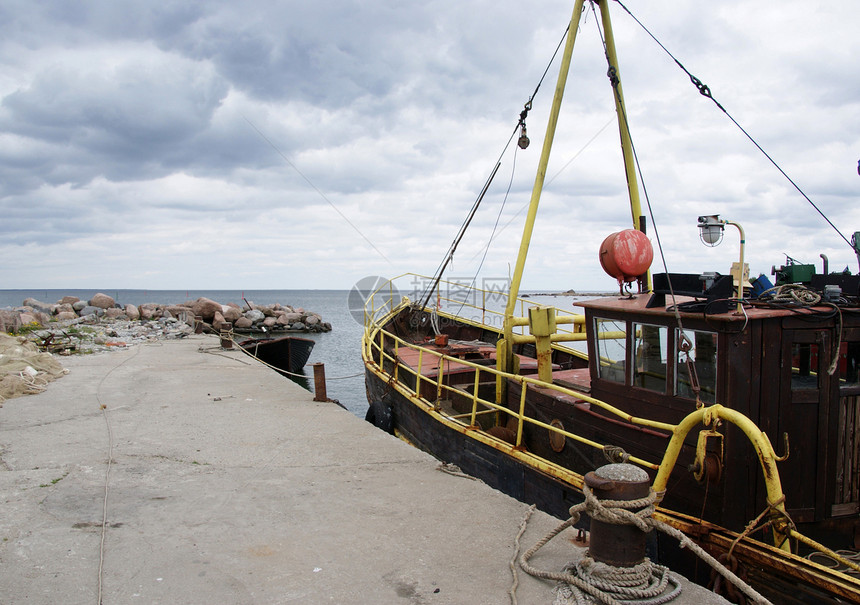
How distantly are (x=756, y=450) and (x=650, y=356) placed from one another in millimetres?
1795

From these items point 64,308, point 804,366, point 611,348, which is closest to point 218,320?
point 64,308

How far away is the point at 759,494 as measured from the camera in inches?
191

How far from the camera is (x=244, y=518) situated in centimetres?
538

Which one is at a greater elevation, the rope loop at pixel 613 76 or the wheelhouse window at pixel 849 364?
the rope loop at pixel 613 76

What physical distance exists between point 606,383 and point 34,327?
84.9 ft

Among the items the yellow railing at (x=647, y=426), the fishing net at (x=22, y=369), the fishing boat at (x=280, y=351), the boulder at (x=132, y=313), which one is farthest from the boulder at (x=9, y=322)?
the boulder at (x=132, y=313)

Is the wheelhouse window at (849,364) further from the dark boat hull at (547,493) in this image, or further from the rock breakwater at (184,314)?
the rock breakwater at (184,314)

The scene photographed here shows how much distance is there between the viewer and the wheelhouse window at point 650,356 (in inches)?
224

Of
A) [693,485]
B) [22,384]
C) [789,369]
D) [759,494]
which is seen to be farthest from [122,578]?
[22,384]

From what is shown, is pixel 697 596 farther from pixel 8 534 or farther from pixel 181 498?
pixel 8 534

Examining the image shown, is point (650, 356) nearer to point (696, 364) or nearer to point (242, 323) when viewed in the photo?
point (696, 364)

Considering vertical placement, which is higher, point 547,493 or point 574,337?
point 574,337

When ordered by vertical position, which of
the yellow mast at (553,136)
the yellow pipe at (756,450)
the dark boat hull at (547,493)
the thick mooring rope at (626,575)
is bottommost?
the dark boat hull at (547,493)

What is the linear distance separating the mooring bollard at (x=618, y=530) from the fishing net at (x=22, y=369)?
11709mm
